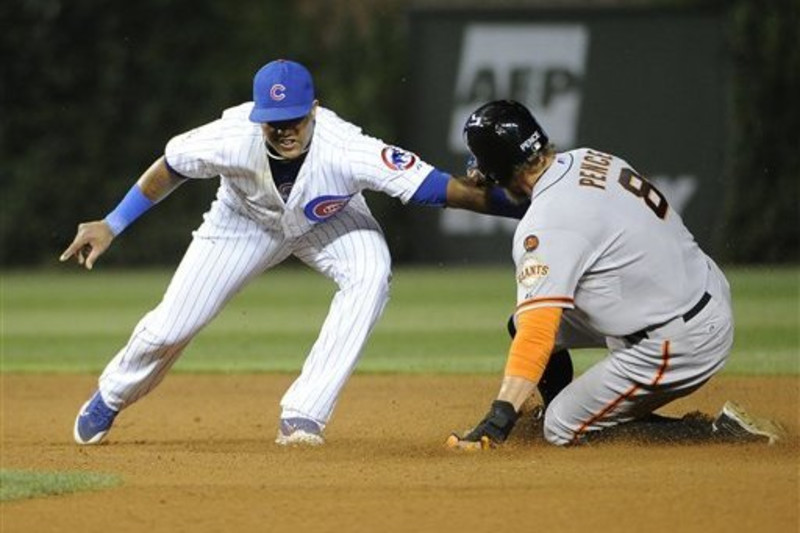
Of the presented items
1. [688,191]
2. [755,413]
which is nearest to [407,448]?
[755,413]

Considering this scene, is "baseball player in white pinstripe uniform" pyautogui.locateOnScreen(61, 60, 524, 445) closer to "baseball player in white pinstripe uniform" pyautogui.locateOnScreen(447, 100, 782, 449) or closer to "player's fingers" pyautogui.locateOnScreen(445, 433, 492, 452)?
"baseball player in white pinstripe uniform" pyautogui.locateOnScreen(447, 100, 782, 449)

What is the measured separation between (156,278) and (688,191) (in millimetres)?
6030

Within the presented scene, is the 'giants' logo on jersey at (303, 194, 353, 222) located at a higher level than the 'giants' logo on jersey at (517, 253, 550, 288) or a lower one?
lower

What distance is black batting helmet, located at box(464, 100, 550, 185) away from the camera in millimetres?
6484

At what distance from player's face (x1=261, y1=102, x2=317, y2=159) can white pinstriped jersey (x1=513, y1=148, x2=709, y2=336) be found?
43.5 inches

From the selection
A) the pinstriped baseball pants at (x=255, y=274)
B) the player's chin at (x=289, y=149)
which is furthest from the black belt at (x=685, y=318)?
the player's chin at (x=289, y=149)

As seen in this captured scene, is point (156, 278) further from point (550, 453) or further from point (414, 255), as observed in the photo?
point (550, 453)

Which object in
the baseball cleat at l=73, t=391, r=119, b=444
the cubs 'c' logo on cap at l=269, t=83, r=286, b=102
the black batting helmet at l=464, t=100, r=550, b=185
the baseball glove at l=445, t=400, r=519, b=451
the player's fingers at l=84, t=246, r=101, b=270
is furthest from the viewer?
the baseball cleat at l=73, t=391, r=119, b=444

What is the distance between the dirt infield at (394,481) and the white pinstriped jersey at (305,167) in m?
1.07

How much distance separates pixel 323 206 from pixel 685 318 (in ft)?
5.47

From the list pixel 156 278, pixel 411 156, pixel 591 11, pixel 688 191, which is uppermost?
pixel 411 156

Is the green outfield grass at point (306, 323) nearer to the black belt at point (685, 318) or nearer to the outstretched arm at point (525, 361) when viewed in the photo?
the black belt at point (685, 318)

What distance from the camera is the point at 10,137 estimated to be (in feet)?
68.0

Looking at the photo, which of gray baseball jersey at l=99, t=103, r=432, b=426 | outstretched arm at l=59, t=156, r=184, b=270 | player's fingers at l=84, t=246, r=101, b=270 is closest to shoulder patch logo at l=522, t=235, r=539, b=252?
gray baseball jersey at l=99, t=103, r=432, b=426
